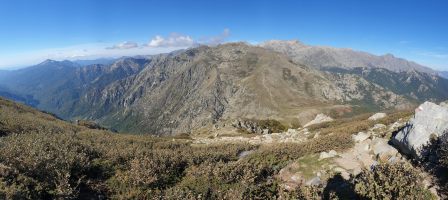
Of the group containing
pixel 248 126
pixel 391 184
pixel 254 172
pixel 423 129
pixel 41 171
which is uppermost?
pixel 423 129

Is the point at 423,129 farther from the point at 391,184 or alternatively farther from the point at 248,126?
the point at 248,126

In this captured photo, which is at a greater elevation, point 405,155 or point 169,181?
point 405,155

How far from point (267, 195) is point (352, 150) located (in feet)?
42.5

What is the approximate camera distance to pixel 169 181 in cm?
2597

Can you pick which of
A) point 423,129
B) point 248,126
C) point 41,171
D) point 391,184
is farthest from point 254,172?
point 248,126

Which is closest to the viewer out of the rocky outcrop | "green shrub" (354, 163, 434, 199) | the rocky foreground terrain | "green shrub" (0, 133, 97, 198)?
"green shrub" (354, 163, 434, 199)

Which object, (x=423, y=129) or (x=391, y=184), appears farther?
(x=423, y=129)

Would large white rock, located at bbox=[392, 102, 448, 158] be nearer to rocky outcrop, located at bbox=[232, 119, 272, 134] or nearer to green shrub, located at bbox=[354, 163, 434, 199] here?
green shrub, located at bbox=[354, 163, 434, 199]

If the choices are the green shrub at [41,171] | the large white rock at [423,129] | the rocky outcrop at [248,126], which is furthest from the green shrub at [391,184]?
the rocky outcrop at [248,126]

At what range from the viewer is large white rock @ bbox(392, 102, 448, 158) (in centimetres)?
2517

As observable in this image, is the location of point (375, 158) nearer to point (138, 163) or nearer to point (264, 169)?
point (264, 169)

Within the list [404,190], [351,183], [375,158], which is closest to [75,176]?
[351,183]

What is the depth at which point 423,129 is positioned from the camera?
25.7 metres

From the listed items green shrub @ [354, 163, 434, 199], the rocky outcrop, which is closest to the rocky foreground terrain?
green shrub @ [354, 163, 434, 199]
